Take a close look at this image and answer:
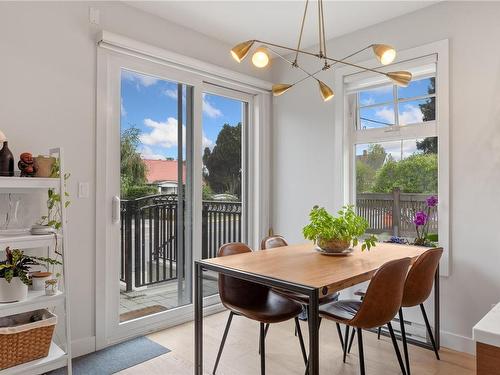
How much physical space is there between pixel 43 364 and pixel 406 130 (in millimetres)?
3013

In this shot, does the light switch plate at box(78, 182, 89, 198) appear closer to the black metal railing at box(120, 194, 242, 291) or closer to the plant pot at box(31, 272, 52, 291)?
the black metal railing at box(120, 194, 242, 291)

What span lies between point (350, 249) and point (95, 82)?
7.04 ft

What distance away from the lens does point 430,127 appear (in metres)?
2.88

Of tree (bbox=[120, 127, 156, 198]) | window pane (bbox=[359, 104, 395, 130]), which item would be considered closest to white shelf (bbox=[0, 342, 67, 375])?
tree (bbox=[120, 127, 156, 198])

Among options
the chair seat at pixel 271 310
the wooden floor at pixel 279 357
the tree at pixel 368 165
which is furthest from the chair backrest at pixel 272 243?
the tree at pixel 368 165

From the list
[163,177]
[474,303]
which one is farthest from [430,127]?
[163,177]

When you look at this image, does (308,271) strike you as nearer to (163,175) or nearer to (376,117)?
(163,175)

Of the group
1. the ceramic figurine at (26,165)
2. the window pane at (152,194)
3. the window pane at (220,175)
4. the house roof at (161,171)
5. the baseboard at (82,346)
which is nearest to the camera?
the ceramic figurine at (26,165)

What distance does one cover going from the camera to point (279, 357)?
2541 mm

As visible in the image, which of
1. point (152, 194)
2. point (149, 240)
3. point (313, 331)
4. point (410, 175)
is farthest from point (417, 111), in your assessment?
point (149, 240)

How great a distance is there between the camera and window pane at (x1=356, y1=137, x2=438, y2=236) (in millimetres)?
2941

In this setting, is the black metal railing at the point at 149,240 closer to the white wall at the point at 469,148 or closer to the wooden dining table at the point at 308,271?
the wooden dining table at the point at 308,271

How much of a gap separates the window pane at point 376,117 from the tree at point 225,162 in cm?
126

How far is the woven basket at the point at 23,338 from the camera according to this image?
1883mm
